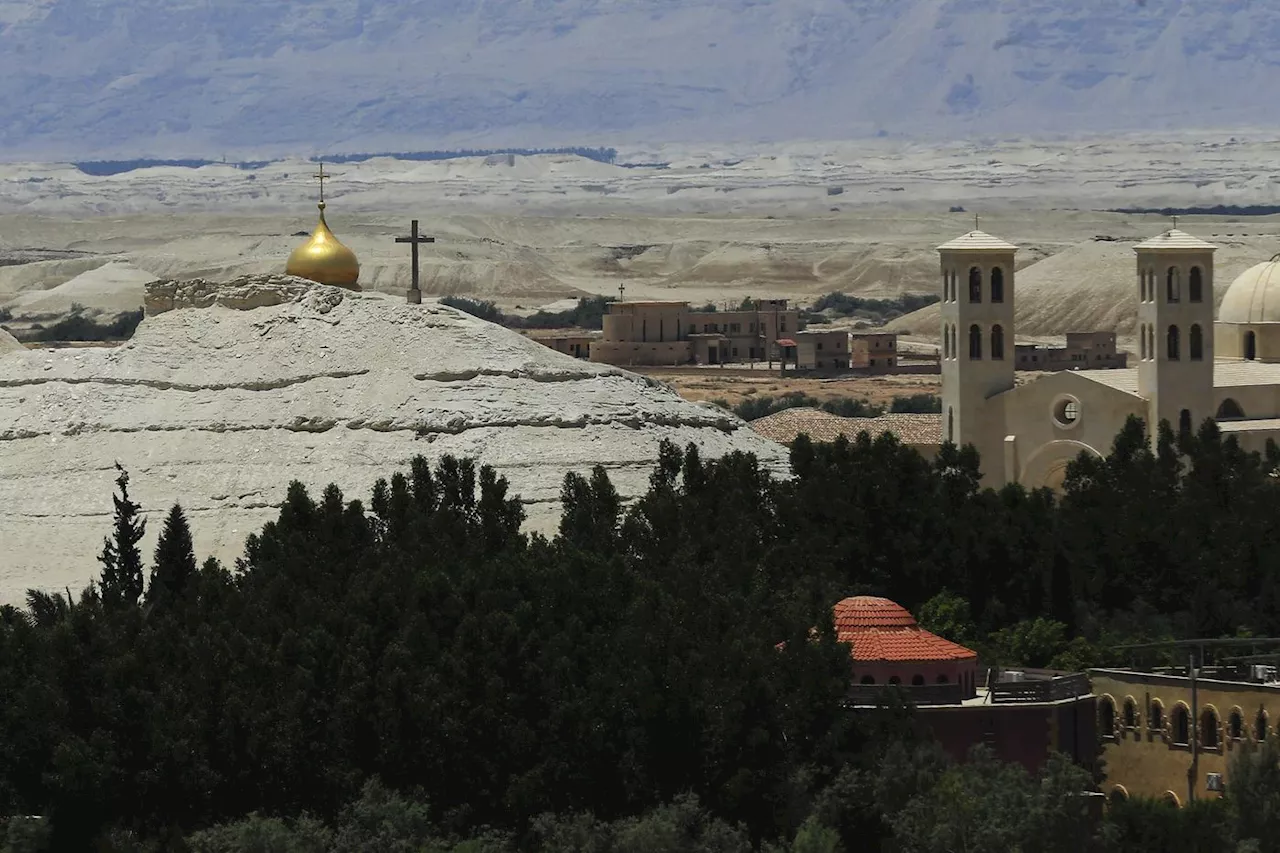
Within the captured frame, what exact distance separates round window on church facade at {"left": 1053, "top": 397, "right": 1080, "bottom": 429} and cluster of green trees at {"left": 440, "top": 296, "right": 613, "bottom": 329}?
83.7 meters

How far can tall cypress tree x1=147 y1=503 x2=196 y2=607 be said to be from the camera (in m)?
48.3

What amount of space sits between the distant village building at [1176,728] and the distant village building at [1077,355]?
7501cm

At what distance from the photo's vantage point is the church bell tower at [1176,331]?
6981cm

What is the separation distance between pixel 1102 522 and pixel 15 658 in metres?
18.4

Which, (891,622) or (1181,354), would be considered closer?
(891,622)

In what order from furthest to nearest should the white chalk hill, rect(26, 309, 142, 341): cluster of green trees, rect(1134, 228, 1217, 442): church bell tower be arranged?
rect(26, 309, 142, 341): cluster of green trees
rect(1134, 228, 1217, 442): church bell tower
the white chalk hill

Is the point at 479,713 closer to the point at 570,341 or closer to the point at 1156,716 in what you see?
the point at 1156,716

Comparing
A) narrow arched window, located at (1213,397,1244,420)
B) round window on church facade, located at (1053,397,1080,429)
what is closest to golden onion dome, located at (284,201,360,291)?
round window on church facade, located at (1053,397,1080,429)

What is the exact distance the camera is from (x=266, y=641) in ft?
139

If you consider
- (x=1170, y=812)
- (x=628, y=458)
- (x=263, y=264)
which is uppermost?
(x=263, y=264)

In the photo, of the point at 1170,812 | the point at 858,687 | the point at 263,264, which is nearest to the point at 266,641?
the point at 858,687

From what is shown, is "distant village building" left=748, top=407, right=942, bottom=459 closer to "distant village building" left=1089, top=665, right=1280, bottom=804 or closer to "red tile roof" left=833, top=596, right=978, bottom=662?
"distant village building" left=1089, top=665, right=1280, bottom=804

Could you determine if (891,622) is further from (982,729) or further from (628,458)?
(628,458)

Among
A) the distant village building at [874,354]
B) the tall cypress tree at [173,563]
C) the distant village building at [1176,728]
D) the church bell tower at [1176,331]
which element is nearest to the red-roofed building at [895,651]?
the distant village building at [1176,728]
